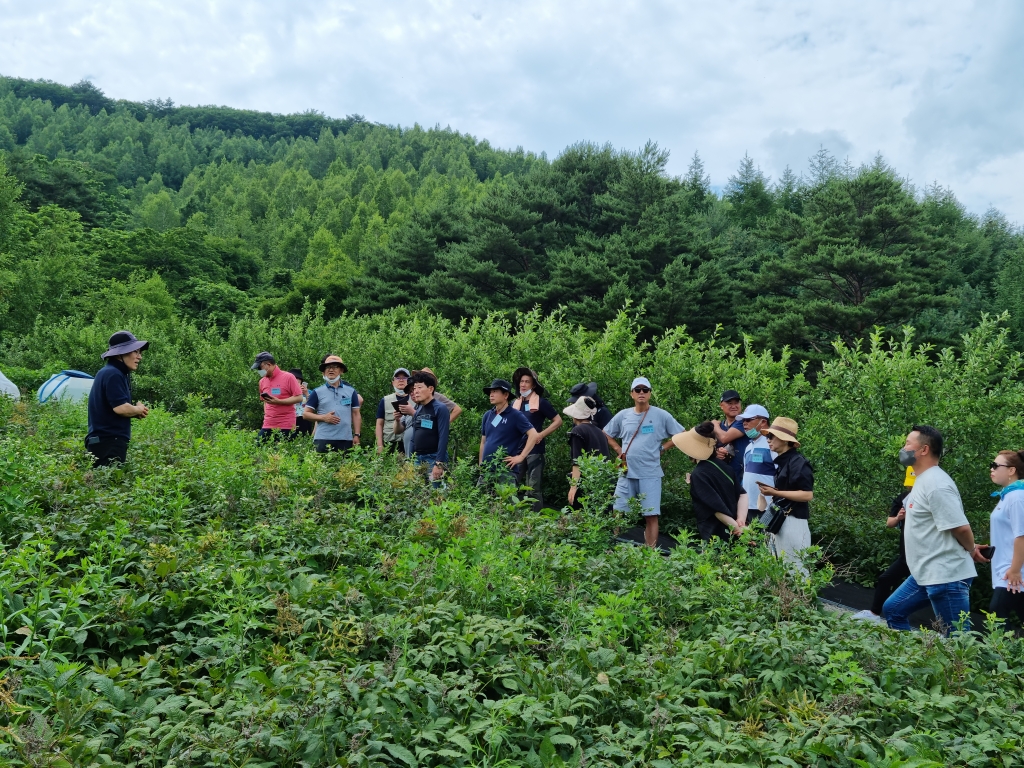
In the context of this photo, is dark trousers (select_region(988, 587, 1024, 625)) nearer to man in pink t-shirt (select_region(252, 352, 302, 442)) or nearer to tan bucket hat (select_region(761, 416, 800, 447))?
tan bucket hat (select_region(761, 416, 800, 447))

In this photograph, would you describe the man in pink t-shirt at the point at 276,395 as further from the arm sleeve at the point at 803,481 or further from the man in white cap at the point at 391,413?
the arm sleeve at the point at 803,481

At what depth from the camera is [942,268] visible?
105 ft

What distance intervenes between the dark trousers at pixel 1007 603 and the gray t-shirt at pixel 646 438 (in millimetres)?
2910

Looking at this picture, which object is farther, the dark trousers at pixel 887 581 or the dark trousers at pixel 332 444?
the dark trousers at pixel 332 444

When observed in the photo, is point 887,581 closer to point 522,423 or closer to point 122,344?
point 522,423

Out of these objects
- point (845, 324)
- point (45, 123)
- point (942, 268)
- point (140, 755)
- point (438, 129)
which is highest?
point (438, 129)

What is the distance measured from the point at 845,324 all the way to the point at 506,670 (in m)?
29.9

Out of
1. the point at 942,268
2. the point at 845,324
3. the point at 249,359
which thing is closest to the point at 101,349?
the point at 249,359

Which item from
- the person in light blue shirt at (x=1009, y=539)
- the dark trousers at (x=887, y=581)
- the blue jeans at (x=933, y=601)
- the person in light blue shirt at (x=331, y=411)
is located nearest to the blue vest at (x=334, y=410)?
the person in light blue shirt at (x=331, y=411)

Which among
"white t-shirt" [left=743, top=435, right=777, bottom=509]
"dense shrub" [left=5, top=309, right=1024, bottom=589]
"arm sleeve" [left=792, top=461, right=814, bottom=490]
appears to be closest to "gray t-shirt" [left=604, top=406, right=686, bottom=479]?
"white t-shirt" [left=743, top=435, right=777, bottom=509]

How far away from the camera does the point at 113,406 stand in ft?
21.3

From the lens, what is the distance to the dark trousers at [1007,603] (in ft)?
17.6

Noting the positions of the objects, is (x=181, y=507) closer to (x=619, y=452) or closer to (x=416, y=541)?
(x=416, y=541)

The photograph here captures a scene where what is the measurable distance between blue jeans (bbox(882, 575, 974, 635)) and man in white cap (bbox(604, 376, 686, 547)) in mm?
2377
